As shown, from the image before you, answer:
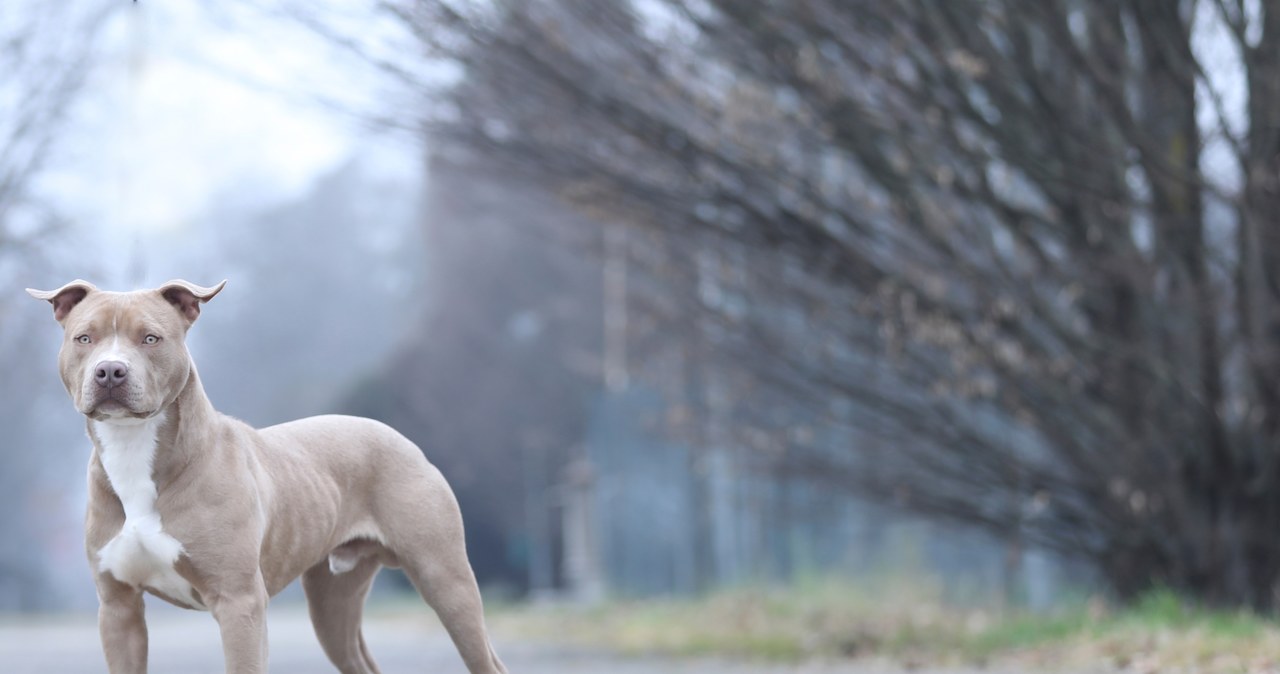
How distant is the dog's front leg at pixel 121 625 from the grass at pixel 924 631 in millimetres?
5222

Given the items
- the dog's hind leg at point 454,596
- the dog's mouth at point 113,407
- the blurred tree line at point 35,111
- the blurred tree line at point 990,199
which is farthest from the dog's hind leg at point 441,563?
the blurred tree line at point 35,111

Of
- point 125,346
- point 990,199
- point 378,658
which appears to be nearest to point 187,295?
point 125,346

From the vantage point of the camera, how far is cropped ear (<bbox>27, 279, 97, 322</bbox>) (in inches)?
177

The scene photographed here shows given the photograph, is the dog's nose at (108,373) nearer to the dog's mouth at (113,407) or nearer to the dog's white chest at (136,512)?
the dog's mouth at (113,407)

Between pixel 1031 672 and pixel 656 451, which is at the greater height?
pixel 656 451

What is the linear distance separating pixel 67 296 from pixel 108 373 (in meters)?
0.46

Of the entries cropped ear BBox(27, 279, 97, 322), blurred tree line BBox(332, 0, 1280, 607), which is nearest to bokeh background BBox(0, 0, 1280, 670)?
blurred tree line BBox(332, 0, 1280, 607)

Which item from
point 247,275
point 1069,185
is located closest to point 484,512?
point 247,275

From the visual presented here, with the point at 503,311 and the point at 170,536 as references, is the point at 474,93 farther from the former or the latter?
the point at 503,311

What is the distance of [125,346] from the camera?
431cm

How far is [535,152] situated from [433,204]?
2842cm

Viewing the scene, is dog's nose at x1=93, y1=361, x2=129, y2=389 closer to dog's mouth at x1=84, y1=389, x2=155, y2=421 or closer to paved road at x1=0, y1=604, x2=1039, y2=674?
dog's mouth at x1=84, y1=389, x2=155, y2=421

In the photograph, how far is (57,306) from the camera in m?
4.55

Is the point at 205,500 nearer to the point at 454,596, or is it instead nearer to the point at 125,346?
the point at 125,346
